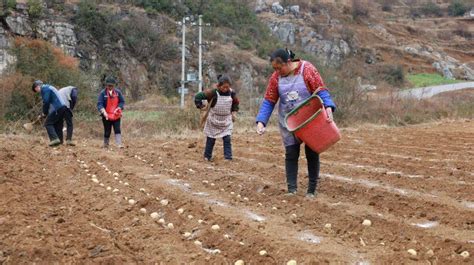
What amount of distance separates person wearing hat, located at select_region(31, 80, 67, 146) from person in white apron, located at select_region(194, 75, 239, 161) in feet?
9.85

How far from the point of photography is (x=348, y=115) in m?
19.5

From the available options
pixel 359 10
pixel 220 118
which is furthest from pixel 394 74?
pixel 220 118

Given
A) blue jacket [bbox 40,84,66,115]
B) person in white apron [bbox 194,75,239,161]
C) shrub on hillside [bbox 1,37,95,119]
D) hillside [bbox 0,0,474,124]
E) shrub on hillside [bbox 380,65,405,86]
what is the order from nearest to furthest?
person in white apron [bbox 194,75,239,161]
blue jacket [bbox 40,84,66,115]
shrub on hillside [bbox 1,37,95,119]
hillside [bbox 0,0,474,124]
shrub on hillside [bbox 380,65,405,86]

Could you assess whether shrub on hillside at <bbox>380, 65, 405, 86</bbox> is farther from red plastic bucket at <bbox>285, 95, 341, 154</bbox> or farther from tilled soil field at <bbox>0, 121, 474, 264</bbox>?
red plastic bucket at <bbox>285, 95, 341, 154</bbox>

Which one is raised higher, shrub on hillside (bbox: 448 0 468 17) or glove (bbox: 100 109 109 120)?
shrub on hillside (bbox: 448 0 468 17)

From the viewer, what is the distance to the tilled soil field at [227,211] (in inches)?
130

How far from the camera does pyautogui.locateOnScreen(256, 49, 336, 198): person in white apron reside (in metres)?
5.09

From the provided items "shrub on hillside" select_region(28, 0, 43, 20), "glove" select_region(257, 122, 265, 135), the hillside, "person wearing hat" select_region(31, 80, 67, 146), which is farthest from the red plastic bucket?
"shrub on hillside" select_region(28, 0, 43, 20)

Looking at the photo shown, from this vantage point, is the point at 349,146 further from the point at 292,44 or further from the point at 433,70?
the point at 433,70

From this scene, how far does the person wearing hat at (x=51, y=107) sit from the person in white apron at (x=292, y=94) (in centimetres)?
534

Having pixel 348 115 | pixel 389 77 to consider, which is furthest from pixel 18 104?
pixel 389 77

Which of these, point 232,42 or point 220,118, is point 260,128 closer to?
point 220,118

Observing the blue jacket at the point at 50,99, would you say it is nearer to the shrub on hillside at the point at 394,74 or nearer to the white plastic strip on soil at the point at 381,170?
the white plastic strip on soil at the point at 381,170

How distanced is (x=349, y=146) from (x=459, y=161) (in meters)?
2.82
